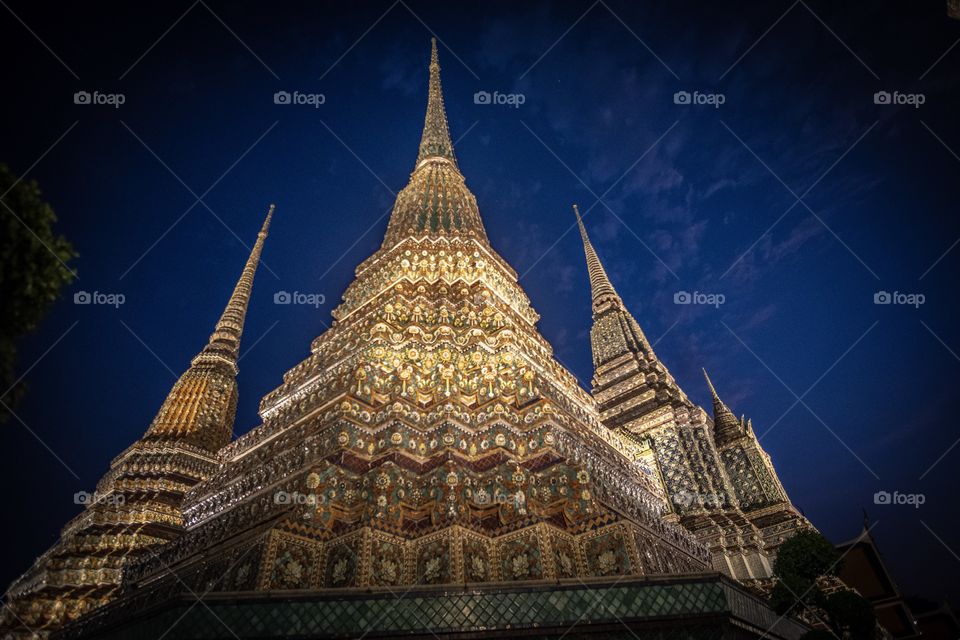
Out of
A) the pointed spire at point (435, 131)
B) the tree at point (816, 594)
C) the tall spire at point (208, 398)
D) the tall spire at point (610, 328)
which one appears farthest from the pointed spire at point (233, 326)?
the tree at point (816, 594)

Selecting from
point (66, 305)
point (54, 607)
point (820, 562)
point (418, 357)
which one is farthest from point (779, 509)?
point (66, 305)

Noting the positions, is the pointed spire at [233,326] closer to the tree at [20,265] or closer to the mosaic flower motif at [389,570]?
the mosaic flower motif at [389,570]

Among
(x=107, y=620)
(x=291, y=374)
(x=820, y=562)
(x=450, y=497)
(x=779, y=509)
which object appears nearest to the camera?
(x=820, y=562)

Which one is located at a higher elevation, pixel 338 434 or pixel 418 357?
pixel 418 357

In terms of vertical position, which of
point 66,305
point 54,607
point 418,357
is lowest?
point 54,607

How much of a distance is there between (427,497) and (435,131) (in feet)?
50.5

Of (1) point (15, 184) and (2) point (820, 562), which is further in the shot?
(2) point (820, 562)

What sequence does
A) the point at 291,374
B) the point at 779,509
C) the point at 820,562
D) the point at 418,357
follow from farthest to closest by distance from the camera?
the point at 779,509 < the point at 291,374 < the point at 418,357 < the point at 820,562

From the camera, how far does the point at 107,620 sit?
23.1ft

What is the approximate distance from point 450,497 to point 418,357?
336cm

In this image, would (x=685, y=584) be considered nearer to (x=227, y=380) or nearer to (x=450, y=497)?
(x=450, y=497)

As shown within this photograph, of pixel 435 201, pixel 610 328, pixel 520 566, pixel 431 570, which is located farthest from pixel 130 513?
pixel 610 328

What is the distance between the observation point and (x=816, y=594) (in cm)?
605

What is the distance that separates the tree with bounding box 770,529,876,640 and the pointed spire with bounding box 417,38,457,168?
1598 centimetres
